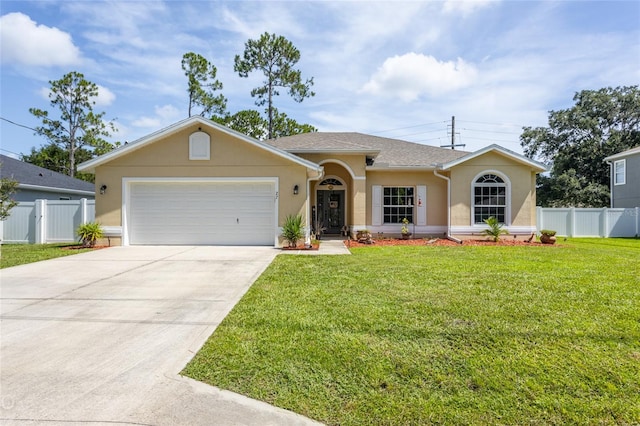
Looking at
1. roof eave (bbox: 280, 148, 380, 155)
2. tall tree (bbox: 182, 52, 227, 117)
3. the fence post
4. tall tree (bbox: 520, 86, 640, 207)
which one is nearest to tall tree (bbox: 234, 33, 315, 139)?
tall tree (bbox: 182, 52, 227, 117)

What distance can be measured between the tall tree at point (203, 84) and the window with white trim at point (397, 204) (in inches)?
754

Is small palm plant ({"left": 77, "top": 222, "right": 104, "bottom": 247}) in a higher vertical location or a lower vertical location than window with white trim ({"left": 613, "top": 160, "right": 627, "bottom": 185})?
lower

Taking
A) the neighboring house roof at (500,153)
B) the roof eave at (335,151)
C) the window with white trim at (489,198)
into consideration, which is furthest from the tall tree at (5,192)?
the window with white trim at (489,198)

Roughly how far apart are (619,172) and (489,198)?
14887 millimetres

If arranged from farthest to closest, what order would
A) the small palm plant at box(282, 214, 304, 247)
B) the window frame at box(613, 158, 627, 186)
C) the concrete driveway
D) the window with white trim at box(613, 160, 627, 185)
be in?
the window with white trim at box(613, 160, 627, 185)
the window frame at box(613, 158, 627, 186)
the small palm plant at box(282, 214, 304, 247)
the concrete driveway

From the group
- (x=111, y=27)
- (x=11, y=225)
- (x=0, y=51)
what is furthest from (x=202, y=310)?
(x=0, y=51)

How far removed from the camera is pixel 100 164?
12.5 m

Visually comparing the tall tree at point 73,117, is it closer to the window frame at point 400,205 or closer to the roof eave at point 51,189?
the roof eave at point 51,189

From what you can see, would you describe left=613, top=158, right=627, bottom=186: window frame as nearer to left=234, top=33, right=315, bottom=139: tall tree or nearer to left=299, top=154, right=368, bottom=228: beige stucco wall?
left=299, top=154, right=368, bottom=228: beige stucco wall

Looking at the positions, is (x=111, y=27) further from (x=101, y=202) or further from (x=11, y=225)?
(x=11, y=225)

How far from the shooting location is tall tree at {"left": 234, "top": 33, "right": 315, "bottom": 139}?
26703 mm

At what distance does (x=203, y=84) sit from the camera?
27938mm

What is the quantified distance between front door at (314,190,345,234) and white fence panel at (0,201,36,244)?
12.3 meters

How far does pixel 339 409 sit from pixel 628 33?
15387 millimetres
